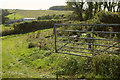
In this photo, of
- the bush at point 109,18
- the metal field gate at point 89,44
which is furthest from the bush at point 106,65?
the bush at point 109,18

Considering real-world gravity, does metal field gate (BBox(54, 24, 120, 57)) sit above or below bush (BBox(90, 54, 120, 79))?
above

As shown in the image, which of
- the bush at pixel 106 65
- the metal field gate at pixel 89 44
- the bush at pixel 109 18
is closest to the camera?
the bush at pixel 106 65

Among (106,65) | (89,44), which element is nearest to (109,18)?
(89,44)

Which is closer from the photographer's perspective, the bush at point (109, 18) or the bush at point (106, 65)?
the bush at point (106, 65)

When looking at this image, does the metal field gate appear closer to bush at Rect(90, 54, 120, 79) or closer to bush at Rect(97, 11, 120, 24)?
bush at Rect(90, 54, 120, 79)

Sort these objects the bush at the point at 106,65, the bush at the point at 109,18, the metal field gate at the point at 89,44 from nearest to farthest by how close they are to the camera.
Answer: the bush at the point at 106,65, the metal field gate at the point at 89,44, the bush at the point at 109,18

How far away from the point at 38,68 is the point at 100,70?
3215 millimetres

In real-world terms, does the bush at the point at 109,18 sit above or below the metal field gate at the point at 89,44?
above

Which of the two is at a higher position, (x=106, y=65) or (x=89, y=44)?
(x=89, y=44)

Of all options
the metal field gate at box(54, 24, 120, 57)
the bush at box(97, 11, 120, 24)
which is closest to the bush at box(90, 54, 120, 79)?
the metal field gate at box(54, 24, 120, 57)

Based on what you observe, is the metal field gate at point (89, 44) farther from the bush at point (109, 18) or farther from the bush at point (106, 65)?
the bush at point (109, 18)

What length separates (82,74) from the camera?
4734 millimetres

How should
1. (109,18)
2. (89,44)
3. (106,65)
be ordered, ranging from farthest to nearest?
(109,18)
(89,44)
(106,65)

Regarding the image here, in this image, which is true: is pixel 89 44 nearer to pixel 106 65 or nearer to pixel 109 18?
pixel 106 65
